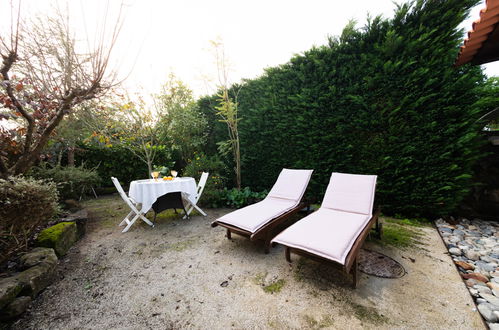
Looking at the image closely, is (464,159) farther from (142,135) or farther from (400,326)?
(142,135)

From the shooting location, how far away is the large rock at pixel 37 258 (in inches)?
81.2

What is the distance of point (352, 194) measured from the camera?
9.77 ft

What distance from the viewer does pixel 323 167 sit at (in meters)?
4.36

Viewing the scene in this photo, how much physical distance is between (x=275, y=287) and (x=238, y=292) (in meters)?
0.41

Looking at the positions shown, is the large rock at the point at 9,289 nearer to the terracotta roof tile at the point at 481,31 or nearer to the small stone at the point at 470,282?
the small stone at the point at 470,282

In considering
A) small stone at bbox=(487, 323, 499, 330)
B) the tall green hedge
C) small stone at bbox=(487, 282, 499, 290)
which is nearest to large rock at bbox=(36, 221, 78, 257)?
the tall green hedge

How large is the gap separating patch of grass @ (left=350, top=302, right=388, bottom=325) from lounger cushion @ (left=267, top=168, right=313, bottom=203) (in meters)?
1.87

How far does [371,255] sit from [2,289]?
13.3ft

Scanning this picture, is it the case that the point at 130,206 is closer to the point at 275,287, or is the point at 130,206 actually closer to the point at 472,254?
the point at 275,287

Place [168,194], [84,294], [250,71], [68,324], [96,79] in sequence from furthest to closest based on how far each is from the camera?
1. [250,71]
2. [168,194]
3. [96,79]
4. [84,294]
5. [68,324]

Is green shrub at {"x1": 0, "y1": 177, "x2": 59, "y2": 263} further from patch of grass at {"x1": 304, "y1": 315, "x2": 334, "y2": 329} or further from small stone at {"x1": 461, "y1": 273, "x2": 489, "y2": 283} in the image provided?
small stone at {"x1": 461, "y1": 273, "x2": 489, "y2": 283}

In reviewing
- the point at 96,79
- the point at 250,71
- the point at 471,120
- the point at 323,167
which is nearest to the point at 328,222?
the point at 323,167

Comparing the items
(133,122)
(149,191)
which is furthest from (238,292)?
(133,122)

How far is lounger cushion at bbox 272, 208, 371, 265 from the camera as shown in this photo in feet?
6.08
